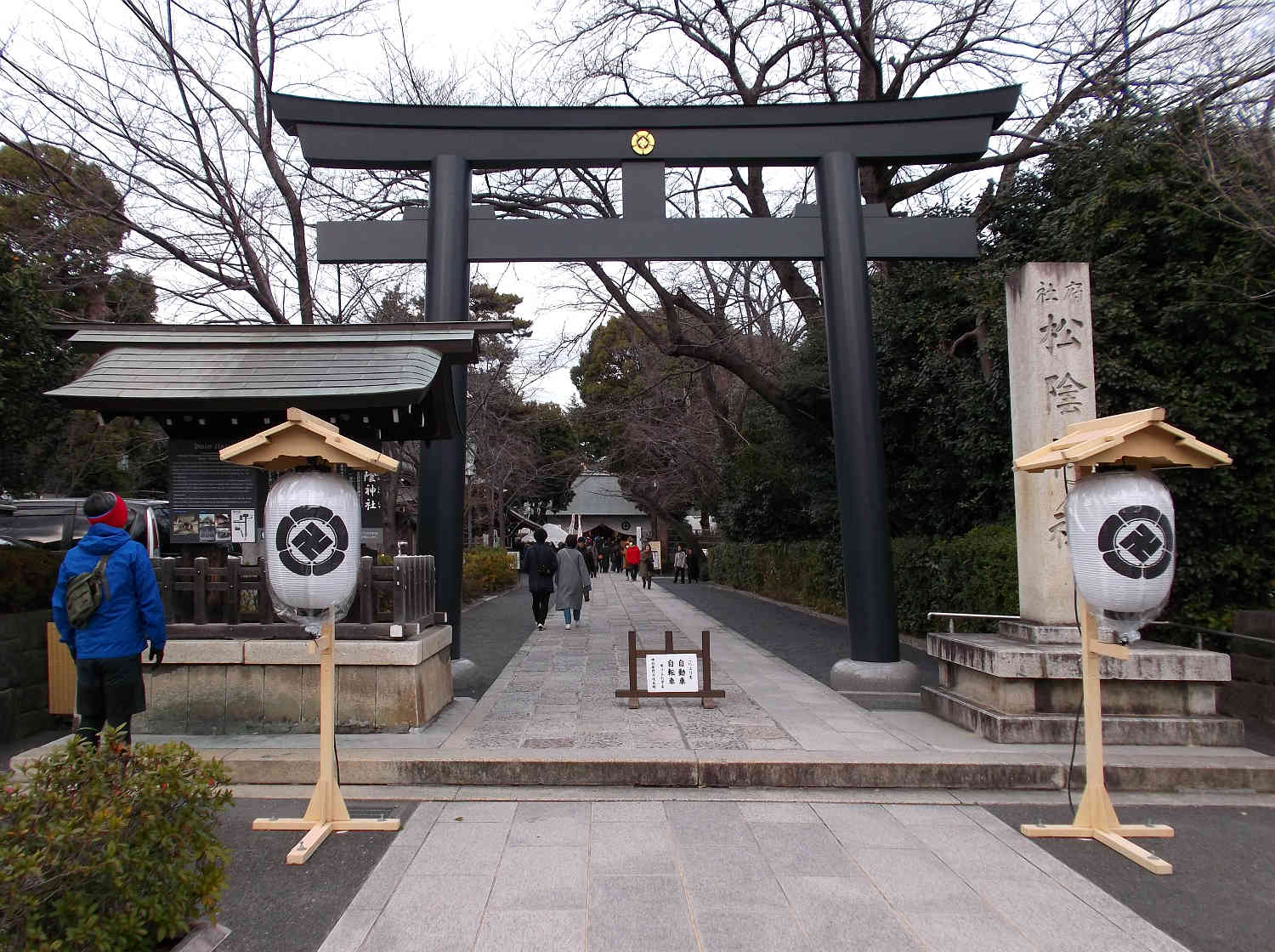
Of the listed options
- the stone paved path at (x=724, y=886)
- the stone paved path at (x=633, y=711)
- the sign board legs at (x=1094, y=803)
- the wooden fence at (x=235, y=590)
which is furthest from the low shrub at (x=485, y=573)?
the sign board legs at (x=1094, y=803)

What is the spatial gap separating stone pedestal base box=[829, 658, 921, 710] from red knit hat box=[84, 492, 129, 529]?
6.78 m

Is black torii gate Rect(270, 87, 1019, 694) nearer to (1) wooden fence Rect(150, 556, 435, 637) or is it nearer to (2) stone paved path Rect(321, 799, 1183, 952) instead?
(1) wooden fence Rect(150, 556, 435, 637)

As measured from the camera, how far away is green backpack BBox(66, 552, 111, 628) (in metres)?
5.02

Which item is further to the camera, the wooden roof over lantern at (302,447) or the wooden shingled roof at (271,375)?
the wooden shingled roof at (271,375)

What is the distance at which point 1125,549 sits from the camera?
4844 mm

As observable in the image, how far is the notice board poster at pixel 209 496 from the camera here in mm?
7336

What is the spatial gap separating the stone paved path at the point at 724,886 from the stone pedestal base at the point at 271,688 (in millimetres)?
1316

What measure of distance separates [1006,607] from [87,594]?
9520mm

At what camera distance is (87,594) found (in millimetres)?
5039

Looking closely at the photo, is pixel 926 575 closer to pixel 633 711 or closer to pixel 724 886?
pixel 633 711

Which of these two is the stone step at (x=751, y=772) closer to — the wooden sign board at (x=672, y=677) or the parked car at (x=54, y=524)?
the wooden sign board at (x=672, y=677)

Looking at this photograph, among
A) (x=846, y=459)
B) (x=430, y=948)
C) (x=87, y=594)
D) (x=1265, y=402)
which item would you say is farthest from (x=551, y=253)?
(x=1265, y=402)

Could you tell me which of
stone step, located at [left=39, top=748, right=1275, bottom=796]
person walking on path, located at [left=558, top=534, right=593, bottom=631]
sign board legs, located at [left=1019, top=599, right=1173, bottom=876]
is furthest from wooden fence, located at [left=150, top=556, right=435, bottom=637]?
person walking on path, located at [left=558, top=534, right=593, bottom=631]

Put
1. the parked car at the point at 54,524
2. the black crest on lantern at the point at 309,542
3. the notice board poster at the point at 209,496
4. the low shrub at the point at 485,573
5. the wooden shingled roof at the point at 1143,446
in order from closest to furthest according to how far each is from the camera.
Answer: the wooden shingled roof at the point at 1143,446
the black crest on lantern at the point at 309,542
the notice board poster at the point at 209,496
the parked car at the point at 54,524
the low shrub at the point at 485,573
